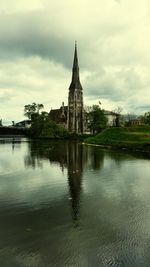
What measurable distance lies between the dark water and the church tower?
438 ft

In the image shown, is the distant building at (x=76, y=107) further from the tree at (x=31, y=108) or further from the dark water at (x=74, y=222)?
the dark water at (x=74, y=222)

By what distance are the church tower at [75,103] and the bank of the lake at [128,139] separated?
6144cm

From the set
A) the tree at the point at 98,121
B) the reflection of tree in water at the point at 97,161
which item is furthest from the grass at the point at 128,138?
the tree at the point at 98,121

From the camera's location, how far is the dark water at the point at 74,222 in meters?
13.1

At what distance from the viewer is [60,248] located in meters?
13.9

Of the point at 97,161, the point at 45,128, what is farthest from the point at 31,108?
the point at 97,161

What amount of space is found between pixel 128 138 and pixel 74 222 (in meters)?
70.5

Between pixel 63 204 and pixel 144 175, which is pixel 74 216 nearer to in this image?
pixel 63 204

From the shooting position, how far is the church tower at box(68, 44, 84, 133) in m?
164

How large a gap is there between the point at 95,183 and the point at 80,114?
140 m

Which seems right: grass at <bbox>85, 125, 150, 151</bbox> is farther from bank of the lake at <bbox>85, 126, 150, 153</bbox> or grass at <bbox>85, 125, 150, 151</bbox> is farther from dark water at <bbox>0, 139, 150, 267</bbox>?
dark water at <bbox>0, 139, 150, 267</bbox>

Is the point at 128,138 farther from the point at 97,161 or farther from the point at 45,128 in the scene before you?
the point at 45,128

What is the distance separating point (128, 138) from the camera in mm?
85875

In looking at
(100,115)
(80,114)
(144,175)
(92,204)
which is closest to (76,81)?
(80,114)
